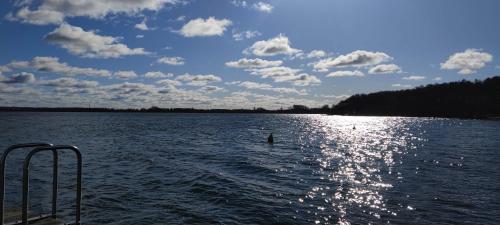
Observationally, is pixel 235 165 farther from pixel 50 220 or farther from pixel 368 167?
pixel 50 220

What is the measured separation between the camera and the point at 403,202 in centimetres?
2016

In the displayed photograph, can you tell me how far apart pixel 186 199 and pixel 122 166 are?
1347 centimetres

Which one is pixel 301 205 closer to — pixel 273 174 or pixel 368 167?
pixel 273 174

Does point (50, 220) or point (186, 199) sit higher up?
point (50, 220)

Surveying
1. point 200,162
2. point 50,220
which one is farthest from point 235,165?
point 50,220

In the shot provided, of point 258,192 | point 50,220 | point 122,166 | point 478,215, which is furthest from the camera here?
point 122,166

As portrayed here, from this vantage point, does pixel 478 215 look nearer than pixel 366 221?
No

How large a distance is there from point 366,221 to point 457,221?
156 inches

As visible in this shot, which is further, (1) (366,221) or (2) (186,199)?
(2) (186,199)

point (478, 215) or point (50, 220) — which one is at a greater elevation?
point (50, 220)

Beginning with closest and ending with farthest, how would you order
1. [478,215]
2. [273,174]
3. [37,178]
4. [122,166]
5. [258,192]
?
[478,215] < [258,192] < [37,178] < [273,174] < [122,166]

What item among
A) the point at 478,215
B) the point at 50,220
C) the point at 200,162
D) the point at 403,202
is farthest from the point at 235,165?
the point at 50,220

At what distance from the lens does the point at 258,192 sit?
21.7 metres

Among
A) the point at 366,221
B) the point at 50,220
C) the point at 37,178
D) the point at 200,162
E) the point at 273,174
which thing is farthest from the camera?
the point at 200,162
